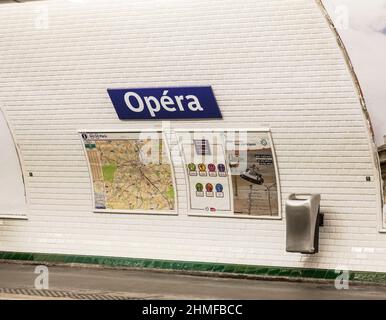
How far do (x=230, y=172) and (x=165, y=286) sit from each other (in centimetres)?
154

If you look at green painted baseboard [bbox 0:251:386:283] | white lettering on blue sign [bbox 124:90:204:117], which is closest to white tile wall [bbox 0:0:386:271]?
green painted baseboard [bbox 0:251:386:283]

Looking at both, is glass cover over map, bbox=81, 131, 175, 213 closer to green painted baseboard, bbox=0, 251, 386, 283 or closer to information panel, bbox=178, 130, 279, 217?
information panel, bbox=178, 130, 279, 217

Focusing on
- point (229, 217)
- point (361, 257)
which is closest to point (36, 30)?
point (229, 217)

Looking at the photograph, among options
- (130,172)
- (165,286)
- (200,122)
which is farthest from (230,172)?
(165,286)

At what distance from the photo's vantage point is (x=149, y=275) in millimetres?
9273

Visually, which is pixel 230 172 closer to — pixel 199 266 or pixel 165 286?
pixel 199 266

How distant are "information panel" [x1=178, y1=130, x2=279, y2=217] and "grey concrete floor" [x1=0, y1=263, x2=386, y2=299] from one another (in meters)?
0.87

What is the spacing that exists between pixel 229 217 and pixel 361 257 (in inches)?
64.2

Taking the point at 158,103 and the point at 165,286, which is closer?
the point at 165,286

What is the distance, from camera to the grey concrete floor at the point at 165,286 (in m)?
7.82

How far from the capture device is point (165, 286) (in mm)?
8531

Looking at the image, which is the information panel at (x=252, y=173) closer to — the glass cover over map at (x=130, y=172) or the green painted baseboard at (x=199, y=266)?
the green painted baseboard at (x=199, y=266)

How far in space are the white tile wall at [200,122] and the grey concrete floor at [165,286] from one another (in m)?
0.29
